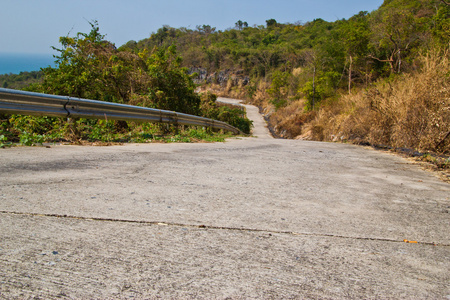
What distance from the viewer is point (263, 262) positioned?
1.98 m

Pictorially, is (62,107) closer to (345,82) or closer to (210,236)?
(210,236)

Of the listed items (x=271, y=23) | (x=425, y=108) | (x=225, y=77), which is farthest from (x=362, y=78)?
(x=271, y=23)

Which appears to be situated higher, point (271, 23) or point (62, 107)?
point (271, 23)

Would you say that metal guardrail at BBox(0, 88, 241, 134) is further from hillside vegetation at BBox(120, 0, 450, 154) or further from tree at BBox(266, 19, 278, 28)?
tree at BBox(266, 19, 278, 28)

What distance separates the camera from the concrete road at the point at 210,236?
1.70m

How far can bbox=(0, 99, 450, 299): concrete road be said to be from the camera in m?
1.70

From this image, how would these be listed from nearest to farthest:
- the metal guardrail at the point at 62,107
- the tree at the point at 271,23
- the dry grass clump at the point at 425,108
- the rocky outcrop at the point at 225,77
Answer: the metal guardrail at the point at 62,107
the dry grass clump at the point at 425,108
the rocky outcrop at the point at 225,77
the tree at the point at 271,23

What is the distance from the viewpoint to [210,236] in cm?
230

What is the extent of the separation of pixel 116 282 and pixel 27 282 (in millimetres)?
423

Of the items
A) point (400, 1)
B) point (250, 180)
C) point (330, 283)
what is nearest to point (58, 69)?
point (250, 180)

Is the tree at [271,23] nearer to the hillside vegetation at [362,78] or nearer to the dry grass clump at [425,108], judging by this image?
the hillside vegetation at [362,78]

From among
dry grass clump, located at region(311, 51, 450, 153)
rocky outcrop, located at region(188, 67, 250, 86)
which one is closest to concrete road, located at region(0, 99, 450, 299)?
dry grass clump, located at region(311, 51, 450, 153)

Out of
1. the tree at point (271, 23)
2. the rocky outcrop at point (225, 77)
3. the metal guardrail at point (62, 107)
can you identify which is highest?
the tree at point (271, 23)

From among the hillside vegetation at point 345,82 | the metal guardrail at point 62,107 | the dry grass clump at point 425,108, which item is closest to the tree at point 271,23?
the hillside vegetation at point 345,82
